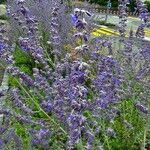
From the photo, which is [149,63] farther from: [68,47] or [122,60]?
[68,47]

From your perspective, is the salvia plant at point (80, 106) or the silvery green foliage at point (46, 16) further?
the silvery green foliage at point (46, 16)

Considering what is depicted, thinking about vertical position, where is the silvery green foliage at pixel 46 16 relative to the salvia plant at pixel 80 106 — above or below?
below

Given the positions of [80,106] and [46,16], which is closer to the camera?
[80,106]

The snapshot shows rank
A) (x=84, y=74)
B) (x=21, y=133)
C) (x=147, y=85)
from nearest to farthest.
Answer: (x=84, y=74) → (x=147, y=85) → (x=21, y=133)

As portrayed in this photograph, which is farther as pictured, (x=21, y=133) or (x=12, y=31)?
(x=12, y=31)

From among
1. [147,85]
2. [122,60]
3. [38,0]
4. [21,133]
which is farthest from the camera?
[38,0]

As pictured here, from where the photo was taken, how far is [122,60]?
229 inches

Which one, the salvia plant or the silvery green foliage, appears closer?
the salvia plant

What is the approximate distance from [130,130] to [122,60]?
52.9 inches

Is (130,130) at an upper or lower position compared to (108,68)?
lower

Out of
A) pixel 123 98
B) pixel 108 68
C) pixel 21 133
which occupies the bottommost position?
pixel 21 133

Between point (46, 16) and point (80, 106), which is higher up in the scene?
point (80, 106)

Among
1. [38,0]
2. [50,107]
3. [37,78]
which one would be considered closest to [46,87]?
[37,78]

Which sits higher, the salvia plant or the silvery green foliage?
the salvia plant
